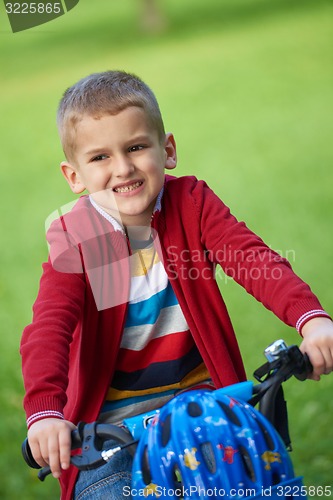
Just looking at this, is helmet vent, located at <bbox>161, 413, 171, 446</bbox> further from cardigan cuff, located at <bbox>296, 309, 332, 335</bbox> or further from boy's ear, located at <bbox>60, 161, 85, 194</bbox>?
boy's ear, located at <bbox>60, 161, 85, 194</bbox>

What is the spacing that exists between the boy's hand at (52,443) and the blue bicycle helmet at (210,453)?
0.18 metres

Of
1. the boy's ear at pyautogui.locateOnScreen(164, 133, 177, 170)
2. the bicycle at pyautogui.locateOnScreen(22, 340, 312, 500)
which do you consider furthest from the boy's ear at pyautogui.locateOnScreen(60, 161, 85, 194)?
the bicycle at pyautogui.locateOnScreen(22, 340, 312, 500)

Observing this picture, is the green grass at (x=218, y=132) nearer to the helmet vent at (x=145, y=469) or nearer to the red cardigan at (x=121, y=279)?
the red cardigan at (x=121, y=279)

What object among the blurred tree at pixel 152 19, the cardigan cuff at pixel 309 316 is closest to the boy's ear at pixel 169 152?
the cardigan cuff at pixel 309 316

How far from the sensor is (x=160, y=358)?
231cm

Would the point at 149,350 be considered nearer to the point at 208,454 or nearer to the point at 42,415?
the point at 42,415

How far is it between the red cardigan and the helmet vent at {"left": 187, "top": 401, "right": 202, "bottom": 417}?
21.7 inches

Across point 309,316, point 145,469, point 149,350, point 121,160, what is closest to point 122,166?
point 121,160

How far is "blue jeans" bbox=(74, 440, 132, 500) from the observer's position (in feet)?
6.94

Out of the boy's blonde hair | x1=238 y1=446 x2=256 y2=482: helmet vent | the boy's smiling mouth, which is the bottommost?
x1=238 y1=446 x2=256 y2=482: helmet vent

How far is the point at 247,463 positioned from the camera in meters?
1.57

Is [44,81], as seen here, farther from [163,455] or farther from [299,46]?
[163,455]

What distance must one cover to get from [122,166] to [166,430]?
2.63 feet

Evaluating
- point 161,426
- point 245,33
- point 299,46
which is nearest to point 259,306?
point 161,426
